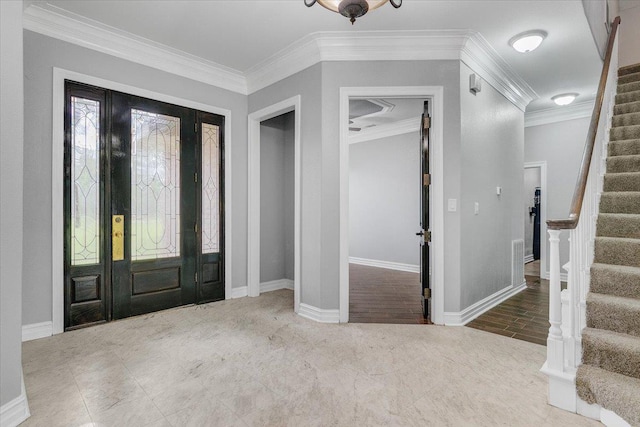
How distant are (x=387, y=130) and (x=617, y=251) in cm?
455

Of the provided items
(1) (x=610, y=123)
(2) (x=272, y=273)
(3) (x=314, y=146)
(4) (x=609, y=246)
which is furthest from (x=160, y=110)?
(1) (x=610, y=123)

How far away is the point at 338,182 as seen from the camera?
3.41 meters

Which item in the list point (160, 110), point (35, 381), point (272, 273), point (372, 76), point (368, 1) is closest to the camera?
point (368, 1)

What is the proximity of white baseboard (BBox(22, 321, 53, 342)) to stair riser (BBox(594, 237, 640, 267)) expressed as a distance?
4.64 m

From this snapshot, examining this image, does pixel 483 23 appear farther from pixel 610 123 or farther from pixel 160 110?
pixel 160 110

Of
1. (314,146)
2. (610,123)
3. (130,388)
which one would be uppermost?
(610,123)

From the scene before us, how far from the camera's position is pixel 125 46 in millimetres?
3402

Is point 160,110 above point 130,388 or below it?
above

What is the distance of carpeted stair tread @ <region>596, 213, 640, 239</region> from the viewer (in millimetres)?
2656

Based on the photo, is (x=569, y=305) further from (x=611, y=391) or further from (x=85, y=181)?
(x=85, y=181)

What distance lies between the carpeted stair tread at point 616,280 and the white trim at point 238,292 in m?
3.60

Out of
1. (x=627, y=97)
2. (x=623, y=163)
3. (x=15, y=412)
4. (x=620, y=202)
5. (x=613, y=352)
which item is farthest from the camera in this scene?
(x=627, y=97)

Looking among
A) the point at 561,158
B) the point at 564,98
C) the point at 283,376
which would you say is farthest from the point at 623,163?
A: the point at 283,376

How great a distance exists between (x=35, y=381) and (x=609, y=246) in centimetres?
421
